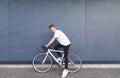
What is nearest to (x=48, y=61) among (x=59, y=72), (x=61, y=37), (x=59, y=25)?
(x=59, y=72)

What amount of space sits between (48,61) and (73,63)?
0.89 m

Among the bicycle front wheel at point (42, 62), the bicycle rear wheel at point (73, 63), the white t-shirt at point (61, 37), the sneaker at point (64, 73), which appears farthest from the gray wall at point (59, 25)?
the sneaker at point (64, 73)

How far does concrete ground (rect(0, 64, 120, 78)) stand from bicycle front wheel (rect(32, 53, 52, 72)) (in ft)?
0.63

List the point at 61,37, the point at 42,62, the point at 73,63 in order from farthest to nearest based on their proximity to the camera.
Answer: the point at 73,63, the point at 42,62, the point at 61,37

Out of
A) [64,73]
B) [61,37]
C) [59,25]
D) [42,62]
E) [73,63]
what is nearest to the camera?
[64,73]

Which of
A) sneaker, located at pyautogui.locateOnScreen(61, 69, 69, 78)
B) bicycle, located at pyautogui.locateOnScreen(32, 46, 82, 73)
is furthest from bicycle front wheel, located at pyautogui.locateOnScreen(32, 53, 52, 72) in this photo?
sneaker, located at pyautogui.locateOnScreen(61, 69, 69, 78)

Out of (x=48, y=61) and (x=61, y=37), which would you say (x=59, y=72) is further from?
(x=61, y=37)

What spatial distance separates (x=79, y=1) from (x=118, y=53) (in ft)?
8.19

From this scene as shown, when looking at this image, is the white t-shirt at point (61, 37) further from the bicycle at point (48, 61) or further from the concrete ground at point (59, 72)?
A: the concrete ground at point (59, 72)

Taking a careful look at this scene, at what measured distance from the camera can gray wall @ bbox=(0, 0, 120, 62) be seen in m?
10.6

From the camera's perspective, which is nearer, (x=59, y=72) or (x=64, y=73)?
(x=64, y=73)

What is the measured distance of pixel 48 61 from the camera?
9992 millimetres

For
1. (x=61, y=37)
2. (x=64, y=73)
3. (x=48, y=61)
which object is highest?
(x=61, y=37)

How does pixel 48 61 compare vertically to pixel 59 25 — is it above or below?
below
